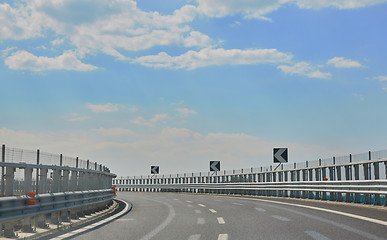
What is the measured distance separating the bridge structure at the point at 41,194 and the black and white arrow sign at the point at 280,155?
60.1 ft

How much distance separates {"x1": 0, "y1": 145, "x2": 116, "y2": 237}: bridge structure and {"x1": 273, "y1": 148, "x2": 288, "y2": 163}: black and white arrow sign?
18.3 metres

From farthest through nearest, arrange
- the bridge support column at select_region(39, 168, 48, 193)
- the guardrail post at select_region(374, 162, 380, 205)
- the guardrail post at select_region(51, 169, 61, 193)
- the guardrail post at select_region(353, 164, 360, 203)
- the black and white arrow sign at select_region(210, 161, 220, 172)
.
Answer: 1. the black and white arrow sign at select_region(210, 161, 220, 172)
2. the guardrail post at select_region(353, 164, 360, 203)
3. the guardrail post at select_region(374, 162, 380, 205)
4. the guardrail post at select_region(51, 169, 61, 193)
5. the bridge support column at select_region(39, 168, 48, 193)

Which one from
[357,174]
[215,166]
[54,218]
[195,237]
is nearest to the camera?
[195,237]

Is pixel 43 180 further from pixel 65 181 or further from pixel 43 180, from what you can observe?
pixel 65 181

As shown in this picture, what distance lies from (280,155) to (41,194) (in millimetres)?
24101

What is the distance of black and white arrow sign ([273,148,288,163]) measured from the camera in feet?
109

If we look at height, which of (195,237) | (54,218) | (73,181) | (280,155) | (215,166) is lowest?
(195,237)

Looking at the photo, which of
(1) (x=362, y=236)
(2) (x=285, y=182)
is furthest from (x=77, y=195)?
(2) (x=285, y=182)

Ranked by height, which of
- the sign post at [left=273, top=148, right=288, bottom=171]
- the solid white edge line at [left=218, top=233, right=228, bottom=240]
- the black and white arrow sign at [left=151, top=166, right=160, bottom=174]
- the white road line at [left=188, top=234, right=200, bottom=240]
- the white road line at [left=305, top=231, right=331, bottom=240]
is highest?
the sign post at [left=273, top=148, right=288, bottom=171]

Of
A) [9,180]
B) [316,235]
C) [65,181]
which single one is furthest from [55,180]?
[316,235]

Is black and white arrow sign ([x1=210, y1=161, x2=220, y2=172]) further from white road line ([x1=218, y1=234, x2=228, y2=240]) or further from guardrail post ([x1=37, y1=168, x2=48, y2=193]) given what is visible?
white road line ([x1=218, y1=234, x2=228, y2=240])

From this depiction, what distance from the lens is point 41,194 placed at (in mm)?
11211

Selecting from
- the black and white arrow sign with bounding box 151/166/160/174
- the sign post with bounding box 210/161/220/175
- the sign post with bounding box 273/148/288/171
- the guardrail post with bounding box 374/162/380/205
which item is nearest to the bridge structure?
the guardrail post with bounding box 374/162/380/205

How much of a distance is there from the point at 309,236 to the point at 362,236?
3.27 ft
